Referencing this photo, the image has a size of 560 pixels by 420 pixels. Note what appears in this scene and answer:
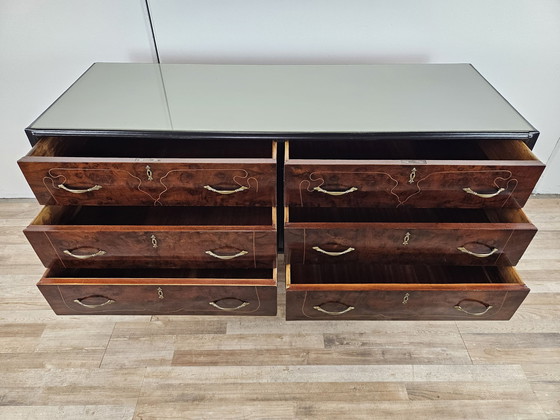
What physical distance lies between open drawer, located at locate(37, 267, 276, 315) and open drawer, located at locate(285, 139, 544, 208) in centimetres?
25

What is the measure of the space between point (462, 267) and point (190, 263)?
2.38ft

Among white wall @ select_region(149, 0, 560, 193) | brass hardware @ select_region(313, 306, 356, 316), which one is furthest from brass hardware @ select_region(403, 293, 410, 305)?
white wall @ select_region(149, 0, 560, 193)

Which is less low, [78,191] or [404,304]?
[78,191]

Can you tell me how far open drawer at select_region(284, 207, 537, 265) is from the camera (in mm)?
A: 931

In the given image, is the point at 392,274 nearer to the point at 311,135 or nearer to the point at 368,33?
the point at 311,135

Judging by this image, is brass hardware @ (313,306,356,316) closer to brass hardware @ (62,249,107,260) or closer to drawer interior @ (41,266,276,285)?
drawer interior @ (41,266,276,285)

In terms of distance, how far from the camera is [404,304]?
102cm

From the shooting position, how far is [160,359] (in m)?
1.08

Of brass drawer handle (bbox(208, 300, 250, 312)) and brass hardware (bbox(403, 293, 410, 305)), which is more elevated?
brass hardware (bbox(403, 293, 410, 305))

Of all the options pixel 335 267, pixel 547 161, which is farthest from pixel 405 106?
pixel 547 161

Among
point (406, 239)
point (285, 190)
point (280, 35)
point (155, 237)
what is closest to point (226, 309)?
point (155, 237)

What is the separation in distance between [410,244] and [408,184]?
17cm

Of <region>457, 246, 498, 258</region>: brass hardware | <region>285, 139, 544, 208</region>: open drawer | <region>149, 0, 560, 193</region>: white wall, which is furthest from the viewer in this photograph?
A: <region>149, 0, 560, 193</region>: white wall

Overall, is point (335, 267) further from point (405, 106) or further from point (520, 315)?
point (520, 315)
